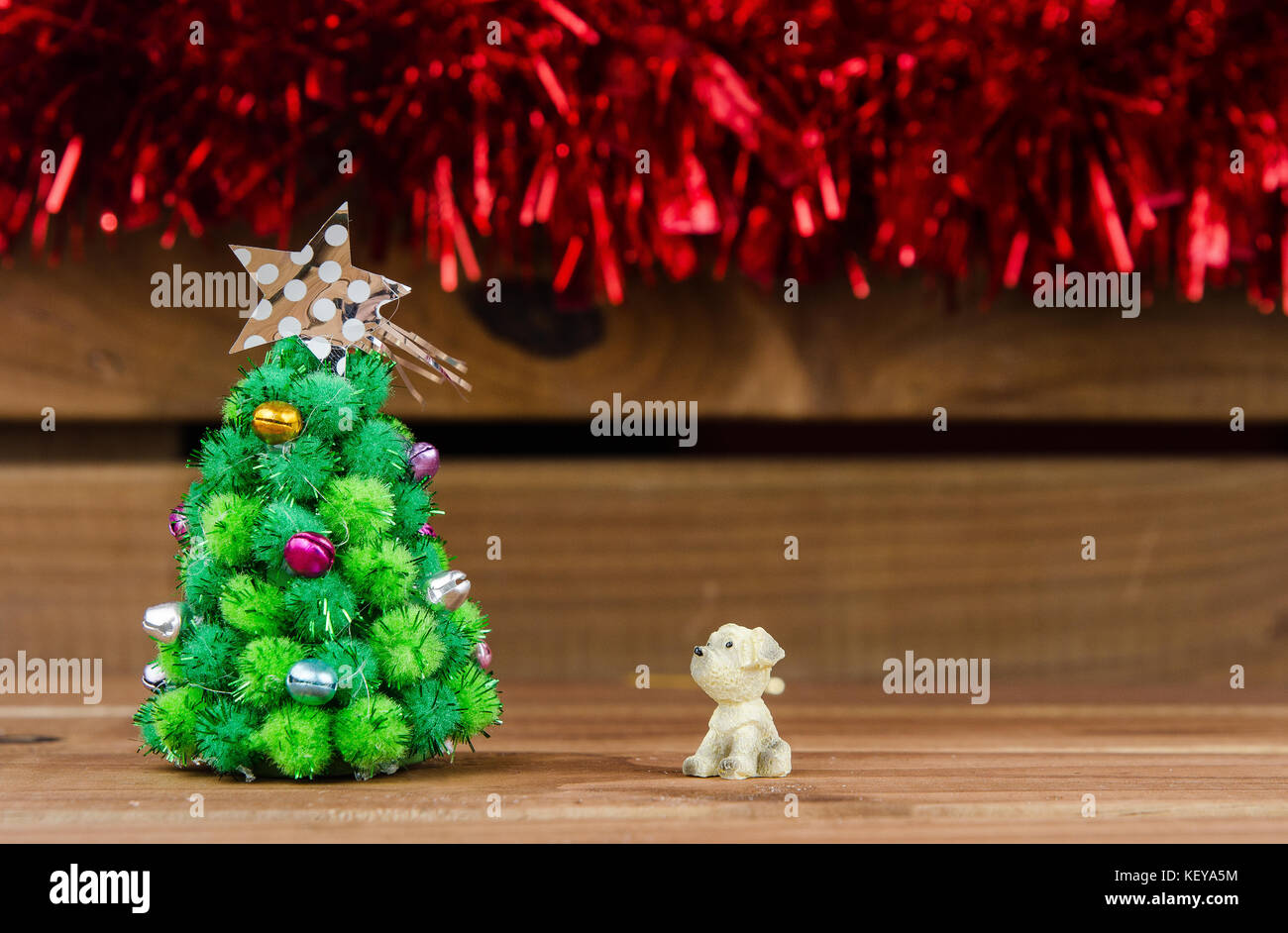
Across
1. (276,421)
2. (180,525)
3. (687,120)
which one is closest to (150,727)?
(180,525)

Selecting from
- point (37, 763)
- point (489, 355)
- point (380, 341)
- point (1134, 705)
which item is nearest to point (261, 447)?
A: point (380, 341)

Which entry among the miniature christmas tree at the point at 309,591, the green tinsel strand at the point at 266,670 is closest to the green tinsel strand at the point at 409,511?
the miniature christmas tree at the point at 309,591

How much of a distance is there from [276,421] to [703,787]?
354 mm

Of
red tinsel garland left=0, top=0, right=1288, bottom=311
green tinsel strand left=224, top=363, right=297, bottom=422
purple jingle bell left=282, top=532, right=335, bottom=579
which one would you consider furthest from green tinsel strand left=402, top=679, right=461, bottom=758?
red tinsel garland left=0, top=0, right=1288, bottom=311

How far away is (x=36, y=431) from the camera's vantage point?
1392 millimetres

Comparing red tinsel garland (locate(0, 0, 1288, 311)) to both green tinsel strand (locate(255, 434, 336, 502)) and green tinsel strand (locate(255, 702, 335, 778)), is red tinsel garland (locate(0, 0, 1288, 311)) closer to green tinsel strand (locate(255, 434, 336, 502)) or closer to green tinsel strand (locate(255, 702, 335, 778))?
green tinsel strand (locate(255, 434, 336, 502))

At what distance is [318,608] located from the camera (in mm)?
774

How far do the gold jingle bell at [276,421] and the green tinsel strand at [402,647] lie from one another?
0.13 meters

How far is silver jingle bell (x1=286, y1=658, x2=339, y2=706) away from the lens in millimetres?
749

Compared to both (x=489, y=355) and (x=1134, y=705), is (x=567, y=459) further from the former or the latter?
(x=1134, y=705)

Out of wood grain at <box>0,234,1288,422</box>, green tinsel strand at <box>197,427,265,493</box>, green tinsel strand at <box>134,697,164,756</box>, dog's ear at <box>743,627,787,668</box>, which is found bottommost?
green tinsel strand at <box>134,697,164,756</box>

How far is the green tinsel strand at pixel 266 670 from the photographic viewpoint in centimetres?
76

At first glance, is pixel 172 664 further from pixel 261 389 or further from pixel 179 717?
Answer: pixel 261 389

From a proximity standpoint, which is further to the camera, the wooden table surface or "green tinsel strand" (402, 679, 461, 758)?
"green tinsel strand" (402, 679, 461, 758)
